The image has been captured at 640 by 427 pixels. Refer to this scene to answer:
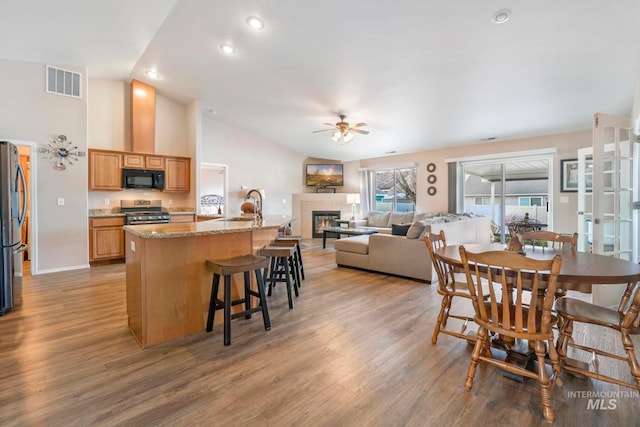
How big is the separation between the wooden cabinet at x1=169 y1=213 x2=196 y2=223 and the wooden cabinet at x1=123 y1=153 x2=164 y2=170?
947 millimetres

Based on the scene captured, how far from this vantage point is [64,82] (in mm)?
4594

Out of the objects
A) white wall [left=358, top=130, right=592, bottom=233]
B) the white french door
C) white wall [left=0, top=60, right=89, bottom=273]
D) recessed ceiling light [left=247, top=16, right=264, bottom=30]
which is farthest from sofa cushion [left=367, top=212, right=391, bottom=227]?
white wall [left=0, top=60, right=89, bottom=273]

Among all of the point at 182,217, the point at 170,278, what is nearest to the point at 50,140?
the point at 182,217

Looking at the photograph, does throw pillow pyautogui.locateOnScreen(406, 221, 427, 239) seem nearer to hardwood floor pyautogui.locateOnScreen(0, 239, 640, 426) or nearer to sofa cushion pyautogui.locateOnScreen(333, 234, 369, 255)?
sofa cushion pyautogui.locateOnScreen(333, 234, 369, 255)

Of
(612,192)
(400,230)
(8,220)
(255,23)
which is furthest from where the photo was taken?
(400,230)

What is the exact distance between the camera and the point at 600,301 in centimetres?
313

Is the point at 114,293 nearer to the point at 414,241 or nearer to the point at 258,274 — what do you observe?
the point at 258,274

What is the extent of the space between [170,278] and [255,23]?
2855 mm

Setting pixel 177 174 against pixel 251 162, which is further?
pixel 251 162

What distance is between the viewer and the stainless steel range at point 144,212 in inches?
207

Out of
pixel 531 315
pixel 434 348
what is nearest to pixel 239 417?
pixel 434 348

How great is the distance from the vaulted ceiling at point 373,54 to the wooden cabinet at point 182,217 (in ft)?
7.62

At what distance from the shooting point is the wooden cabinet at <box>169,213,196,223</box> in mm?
5791

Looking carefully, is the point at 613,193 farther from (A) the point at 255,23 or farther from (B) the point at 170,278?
(B) the point at 170,278
